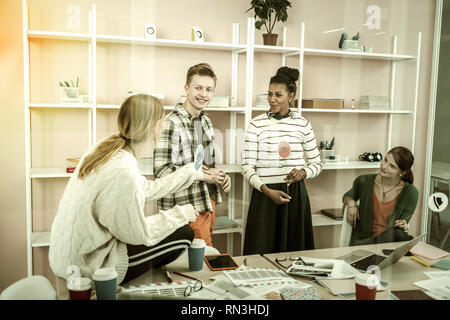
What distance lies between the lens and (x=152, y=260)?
155 cm

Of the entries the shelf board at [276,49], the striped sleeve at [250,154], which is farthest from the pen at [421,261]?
the shelf board at [276,49]

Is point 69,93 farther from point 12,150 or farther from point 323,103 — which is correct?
point 323,103

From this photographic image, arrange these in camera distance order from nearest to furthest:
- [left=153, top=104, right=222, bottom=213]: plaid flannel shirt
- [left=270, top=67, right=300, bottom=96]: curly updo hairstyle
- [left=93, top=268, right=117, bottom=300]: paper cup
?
[left=93, top=268, right=117, bottom=300]: paper cup < [left=153, top=104, right=222, bottom=213]: plaid flannel shirt < [left=270, top=67, right=300, bottom=96]: curly updo hairstyle

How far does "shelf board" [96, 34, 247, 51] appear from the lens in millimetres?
1730

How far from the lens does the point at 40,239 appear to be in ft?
5.50

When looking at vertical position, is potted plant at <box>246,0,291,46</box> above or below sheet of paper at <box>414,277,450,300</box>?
above

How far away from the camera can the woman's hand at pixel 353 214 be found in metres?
2.35

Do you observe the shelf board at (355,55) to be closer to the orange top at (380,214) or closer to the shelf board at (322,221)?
the orange top at (380,214)

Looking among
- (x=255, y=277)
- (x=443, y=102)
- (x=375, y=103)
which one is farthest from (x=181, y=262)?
Result: (x=443, y=102)

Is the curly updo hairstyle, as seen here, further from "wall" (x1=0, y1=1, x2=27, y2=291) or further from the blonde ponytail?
"wall" (x1=0, y1=1, x2=27, y2=291)

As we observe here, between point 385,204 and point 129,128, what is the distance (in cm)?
145

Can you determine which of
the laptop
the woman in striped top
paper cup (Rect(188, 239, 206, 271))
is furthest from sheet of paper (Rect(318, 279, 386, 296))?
the woman in striped top

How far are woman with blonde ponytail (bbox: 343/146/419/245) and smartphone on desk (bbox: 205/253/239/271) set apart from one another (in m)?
0.87

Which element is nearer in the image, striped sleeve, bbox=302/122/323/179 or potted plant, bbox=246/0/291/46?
potted plant, bbox=246/0/291/46
